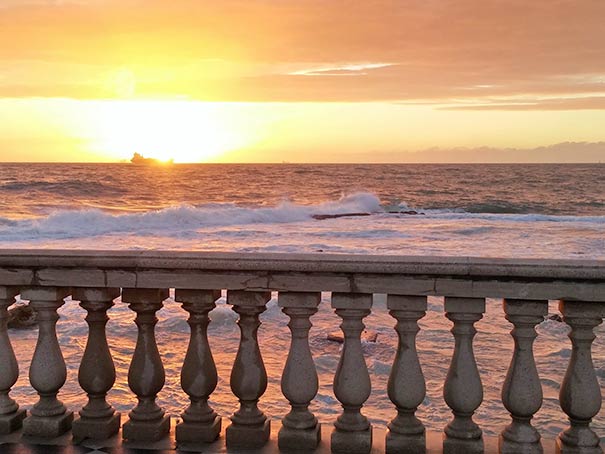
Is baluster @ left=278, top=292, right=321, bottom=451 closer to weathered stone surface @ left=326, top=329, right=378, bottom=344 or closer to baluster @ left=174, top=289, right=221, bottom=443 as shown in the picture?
baluster @ left=174, top=289, right=221, bottom=443

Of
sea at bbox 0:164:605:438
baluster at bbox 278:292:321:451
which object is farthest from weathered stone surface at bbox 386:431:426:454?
sea at bbox 0:164:605:438

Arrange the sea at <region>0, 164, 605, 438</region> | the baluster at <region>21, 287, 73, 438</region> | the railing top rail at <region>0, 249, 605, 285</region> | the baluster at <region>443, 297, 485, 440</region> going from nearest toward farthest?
the railing top rail at <region>0, 249, 605, 285</region> < the baluster at <region>443, 297, 485, 440</region> < the baluster at <region>21, 287, 73, 438</region> < the sea at <region>0, 164, 605, 438</region>

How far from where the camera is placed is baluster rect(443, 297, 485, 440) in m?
3.22

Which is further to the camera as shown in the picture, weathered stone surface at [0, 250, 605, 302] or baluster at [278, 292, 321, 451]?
baluster at [278, 292, 321, 451]

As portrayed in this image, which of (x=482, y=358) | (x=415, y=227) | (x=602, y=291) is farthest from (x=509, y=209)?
(x=602, y=291)

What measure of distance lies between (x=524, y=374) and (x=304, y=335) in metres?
1.08

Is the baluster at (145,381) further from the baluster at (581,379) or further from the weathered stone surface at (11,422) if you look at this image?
the baluster at (581,379)

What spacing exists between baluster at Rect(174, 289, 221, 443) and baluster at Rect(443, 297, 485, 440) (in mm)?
1204

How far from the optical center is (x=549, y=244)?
24125 mm

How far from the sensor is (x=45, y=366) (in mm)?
3529

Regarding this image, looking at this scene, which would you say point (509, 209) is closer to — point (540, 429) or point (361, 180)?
point (361, 180)

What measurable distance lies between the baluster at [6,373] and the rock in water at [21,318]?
5.65 m

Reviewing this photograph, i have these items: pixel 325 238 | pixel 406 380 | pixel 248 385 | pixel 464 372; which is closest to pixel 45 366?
pixel 248 385

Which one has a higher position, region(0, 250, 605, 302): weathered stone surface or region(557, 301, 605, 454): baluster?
region(0, 250, 605, 302): weathered stone surface
